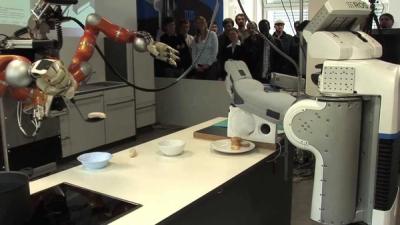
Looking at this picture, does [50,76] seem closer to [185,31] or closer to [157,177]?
[157,177]

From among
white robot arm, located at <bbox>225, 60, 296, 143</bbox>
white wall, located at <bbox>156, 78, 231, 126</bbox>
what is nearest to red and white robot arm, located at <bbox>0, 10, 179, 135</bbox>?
white robot arm, located at <bbox>225, 60, 296, 143</bbox>

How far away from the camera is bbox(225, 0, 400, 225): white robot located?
4.56ft

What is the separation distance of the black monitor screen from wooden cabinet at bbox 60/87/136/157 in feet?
8.62

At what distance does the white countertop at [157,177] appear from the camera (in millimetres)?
1443

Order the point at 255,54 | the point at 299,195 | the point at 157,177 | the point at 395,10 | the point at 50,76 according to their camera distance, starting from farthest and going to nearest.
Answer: the point at 395,10 → the point at 255,54 → the point at 299,195 → the point at 157,177 → the point at 50,76

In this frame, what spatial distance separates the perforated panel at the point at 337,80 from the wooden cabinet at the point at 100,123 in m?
3.00

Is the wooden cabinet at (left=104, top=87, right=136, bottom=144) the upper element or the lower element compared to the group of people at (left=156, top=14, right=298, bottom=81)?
lower

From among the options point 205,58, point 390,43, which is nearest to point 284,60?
point 205,58

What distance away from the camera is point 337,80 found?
1410 millimetres

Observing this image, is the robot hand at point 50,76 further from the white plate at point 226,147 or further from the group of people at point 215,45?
the group of people at point 215,45

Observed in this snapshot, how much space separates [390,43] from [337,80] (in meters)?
2.17

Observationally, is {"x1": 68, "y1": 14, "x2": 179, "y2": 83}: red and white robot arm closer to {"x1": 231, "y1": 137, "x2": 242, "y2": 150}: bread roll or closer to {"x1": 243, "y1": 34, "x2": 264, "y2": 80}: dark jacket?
{"x1": 231, "y1": 137, "x2": 242, "y2": 150}: bread roll

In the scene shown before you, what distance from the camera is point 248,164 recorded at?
1.89m

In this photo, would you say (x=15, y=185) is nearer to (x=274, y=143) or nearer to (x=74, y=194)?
(x=74, y=194)
